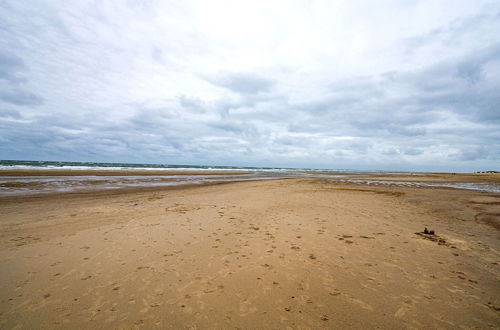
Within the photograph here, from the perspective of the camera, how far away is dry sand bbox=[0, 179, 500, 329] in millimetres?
4023

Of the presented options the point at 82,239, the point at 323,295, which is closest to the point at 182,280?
the point at 323,295

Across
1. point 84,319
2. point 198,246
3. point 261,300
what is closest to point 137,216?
point 198,246

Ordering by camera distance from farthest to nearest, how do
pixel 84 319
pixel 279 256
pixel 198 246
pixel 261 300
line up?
pixel 198 246, pixel 279 256, pixel 261 300, pixel 84 319

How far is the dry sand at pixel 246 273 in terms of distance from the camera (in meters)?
4.02

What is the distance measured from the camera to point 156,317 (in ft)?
13.1

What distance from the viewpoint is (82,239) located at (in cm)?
789

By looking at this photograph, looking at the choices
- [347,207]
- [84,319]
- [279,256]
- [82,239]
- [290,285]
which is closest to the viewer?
[84,319]

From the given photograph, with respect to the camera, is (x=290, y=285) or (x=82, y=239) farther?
(x=82, y=239)

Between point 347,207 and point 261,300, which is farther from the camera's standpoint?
point 347,207

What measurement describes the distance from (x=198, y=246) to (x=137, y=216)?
5.48m

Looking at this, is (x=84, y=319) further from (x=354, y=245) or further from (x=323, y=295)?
(x=354, y=245)

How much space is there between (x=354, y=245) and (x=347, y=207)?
6689 mm

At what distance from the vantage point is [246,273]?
556cm

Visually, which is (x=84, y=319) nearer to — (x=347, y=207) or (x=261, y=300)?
(x=261, y=300)
